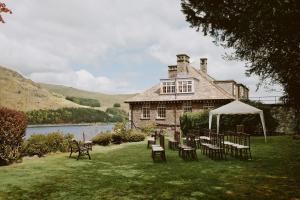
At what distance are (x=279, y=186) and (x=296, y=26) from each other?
478 centimetres

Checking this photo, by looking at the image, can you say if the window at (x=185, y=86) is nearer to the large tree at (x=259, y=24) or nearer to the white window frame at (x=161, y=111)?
the white window frame at (x=161, y=111)

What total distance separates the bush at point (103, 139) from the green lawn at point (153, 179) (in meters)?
9.22

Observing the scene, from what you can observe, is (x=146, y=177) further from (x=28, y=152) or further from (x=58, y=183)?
(x=28, y=152)

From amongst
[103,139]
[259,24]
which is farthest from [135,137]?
[259,24]

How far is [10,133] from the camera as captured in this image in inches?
579

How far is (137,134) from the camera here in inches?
1074

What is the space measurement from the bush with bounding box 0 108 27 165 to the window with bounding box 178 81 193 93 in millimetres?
25778

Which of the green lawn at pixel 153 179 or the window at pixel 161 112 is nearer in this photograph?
the green lawn at pixel 153 179

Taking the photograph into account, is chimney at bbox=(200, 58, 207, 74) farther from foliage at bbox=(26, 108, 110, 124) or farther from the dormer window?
foliage at bbox=(26, 108, 110, 124)

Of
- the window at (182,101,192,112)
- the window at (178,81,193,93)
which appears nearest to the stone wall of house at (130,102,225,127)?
the window at (182,101,192,112)

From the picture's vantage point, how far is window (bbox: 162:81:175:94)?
131 feet

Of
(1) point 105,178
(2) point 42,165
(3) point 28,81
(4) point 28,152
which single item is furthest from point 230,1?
(3) point 28,81

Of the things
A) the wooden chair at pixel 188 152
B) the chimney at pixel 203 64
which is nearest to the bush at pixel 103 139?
the wooden chair at pixel 188 152

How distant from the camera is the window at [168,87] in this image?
39.8m
